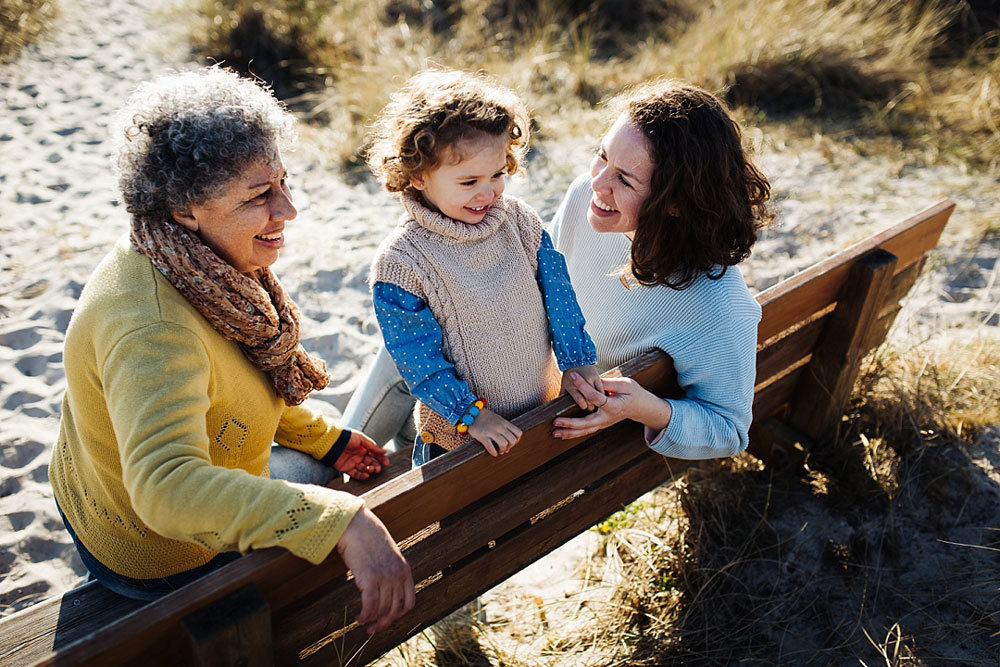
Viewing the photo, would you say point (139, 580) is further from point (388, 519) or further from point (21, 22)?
point (21, 22)

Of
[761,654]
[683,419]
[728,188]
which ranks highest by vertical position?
[728,188]

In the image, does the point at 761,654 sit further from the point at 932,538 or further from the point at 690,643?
the point at 932,538

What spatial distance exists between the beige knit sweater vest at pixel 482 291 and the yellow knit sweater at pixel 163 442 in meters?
0.52

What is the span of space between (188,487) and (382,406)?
1.36 meters

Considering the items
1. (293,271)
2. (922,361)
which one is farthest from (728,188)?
(293,271)

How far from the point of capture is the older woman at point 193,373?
1.60 m

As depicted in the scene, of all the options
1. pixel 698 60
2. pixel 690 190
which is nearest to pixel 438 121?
pixel 690 190

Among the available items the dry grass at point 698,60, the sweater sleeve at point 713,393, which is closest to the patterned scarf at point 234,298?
the sweater sleeve at point 713,393

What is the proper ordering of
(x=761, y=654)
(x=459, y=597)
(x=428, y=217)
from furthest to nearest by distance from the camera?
(x=761, y=654)
(x=459, y=597)
(x=428, y=217)

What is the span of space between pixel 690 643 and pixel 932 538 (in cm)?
114

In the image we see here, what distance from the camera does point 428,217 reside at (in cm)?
206

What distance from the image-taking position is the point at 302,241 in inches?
191

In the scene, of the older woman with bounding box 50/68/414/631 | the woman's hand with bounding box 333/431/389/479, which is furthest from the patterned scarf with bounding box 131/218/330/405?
the woman's hand with bounding box 333/431/389/479

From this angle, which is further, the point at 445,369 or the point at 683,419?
the point at 683,419
